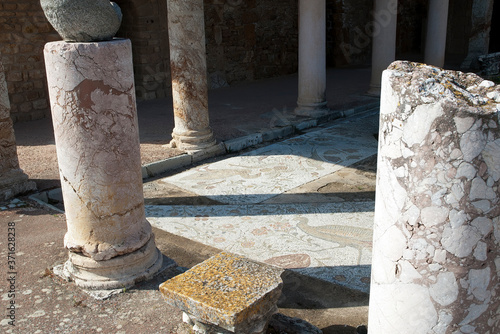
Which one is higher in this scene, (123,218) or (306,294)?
(123,218)

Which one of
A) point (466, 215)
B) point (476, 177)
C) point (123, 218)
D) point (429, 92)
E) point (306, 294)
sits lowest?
point (306, 294)

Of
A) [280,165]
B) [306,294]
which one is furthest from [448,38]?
[306,294]

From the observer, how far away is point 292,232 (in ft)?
17.0

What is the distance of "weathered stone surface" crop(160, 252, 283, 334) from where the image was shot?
3.02 meters

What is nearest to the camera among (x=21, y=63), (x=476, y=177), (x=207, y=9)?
(x=476, y=177)

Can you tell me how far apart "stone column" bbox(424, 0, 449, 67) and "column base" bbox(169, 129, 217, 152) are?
683 cm

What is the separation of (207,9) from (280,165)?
6656 millimetres

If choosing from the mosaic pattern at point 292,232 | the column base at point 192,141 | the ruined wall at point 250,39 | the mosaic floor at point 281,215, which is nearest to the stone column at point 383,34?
the mosaic floor at point 281,215

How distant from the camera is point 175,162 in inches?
285

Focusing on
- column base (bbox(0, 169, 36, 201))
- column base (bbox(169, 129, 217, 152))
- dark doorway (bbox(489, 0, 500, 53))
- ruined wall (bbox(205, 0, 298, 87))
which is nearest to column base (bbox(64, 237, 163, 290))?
column base (bbox(0, 169, 36, 201))

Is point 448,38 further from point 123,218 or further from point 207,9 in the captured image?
point 123,218

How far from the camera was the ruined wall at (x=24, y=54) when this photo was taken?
29.5 feet

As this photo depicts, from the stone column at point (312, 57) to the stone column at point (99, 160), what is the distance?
581cm

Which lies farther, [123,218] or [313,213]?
[313,213]
